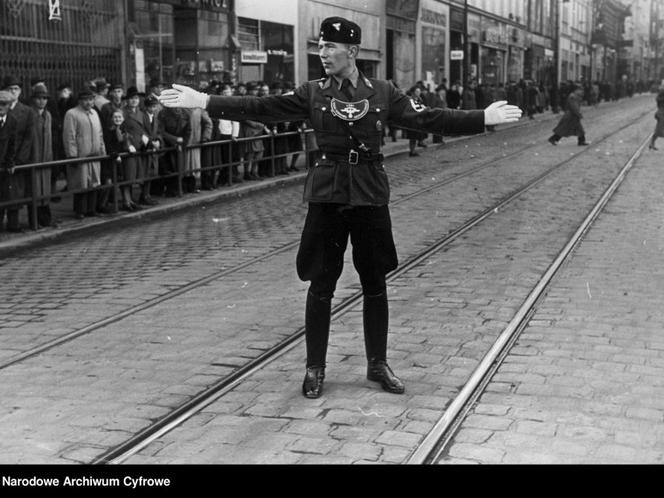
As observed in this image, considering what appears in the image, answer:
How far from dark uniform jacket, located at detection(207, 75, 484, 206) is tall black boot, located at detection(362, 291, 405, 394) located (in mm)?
584

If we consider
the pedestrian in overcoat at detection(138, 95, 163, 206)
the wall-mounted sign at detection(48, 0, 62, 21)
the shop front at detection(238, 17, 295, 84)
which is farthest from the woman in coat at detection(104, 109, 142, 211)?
the shop front at detection(238, 17, 295, 84)

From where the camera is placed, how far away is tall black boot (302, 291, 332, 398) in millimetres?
5590

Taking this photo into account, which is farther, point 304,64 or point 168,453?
point 304,64

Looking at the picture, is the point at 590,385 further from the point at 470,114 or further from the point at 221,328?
the point at 221,328

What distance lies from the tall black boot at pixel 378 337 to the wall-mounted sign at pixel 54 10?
46.2ft

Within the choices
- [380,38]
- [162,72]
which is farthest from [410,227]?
[380,38]

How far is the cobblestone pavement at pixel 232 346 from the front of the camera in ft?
16.0

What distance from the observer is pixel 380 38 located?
36.1 metres

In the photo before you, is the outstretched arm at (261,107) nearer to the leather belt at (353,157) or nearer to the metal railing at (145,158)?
the leather belt at (353,157)

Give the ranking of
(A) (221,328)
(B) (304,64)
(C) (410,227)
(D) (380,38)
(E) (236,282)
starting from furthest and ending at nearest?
1. (D) (380,38)
2. (B) (304,64)
3. (C) (410,227)
4. (E) (236,282)
5. (A) (221,328)

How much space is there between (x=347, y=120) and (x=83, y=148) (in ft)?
28.4

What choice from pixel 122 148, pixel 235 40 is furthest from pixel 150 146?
pixel 235 40

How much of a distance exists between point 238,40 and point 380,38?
11958 millimetres

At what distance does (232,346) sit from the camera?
6719 mm
